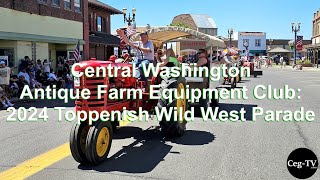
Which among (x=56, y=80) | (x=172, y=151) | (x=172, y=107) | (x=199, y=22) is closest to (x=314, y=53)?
(x=56, y=80)

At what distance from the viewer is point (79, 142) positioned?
220 inches

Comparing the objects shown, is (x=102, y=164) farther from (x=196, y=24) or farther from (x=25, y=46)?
(x=196, y=24)

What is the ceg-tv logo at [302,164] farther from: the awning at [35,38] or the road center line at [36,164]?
the awning at [35,38]

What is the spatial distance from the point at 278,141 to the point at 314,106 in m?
5.74

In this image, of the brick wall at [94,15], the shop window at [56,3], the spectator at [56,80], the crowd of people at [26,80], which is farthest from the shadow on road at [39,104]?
the brick wall at [94,15]

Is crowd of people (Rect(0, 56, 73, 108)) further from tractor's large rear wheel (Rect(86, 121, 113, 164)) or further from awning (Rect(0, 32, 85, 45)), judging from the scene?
tractor's large rear wheel (Rect(86, 121, 113, 164))

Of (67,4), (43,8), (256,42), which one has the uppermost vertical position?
(256,42)

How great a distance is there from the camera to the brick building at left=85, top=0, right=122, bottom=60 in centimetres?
3212

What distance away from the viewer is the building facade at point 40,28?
20109mm

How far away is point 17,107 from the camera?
13.0 m

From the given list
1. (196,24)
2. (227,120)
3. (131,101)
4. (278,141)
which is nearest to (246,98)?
(227,120)

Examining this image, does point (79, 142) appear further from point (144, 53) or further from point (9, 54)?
point (9, 54)

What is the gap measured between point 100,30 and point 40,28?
12.6 m

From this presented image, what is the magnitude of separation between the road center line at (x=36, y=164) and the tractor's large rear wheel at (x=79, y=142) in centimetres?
51
